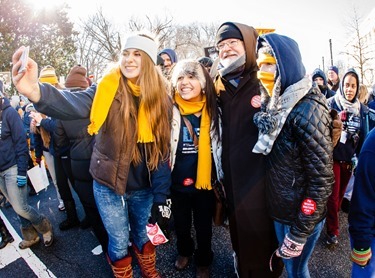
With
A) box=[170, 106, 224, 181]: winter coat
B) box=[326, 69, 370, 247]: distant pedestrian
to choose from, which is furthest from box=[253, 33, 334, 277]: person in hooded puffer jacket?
box=[326, 69, 370, 247]: distant pedestrian

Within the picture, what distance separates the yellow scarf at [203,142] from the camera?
2297 millimetres

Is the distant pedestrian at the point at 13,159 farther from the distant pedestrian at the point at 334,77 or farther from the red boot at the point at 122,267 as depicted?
the distant pedestrian at the point at 334,77

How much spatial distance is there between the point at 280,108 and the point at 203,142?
0.86m

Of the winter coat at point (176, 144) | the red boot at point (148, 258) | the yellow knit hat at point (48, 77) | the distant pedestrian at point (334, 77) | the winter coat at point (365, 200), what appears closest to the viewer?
the winter coat at point (365, 200)

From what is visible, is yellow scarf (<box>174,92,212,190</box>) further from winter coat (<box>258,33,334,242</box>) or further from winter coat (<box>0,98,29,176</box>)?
winter coat (<box>0,98,29,176</box>)

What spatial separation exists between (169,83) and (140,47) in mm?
586

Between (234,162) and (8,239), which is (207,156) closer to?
(234,162)

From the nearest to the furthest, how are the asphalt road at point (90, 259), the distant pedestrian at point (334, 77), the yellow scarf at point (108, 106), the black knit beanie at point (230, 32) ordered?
the yellow scarf at point (108, 106), the black knit beanie at point (230, 32), the asphalt road at point (90, 259), the distant pedestrian at point (334, 77)

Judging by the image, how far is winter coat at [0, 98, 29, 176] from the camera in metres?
3.05

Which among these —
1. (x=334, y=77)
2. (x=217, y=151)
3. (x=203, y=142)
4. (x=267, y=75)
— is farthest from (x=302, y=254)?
(x=334, y=77)

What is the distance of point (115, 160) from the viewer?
6.61 feet

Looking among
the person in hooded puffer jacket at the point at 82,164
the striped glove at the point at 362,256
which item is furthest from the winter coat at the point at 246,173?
the person in hooded puffer jacket at the point at 82,164

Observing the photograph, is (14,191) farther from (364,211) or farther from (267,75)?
(364,211)

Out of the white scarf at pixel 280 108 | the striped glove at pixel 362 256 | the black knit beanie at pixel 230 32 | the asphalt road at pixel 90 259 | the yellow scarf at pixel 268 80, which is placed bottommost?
the asphalt road at pixel 90 259
